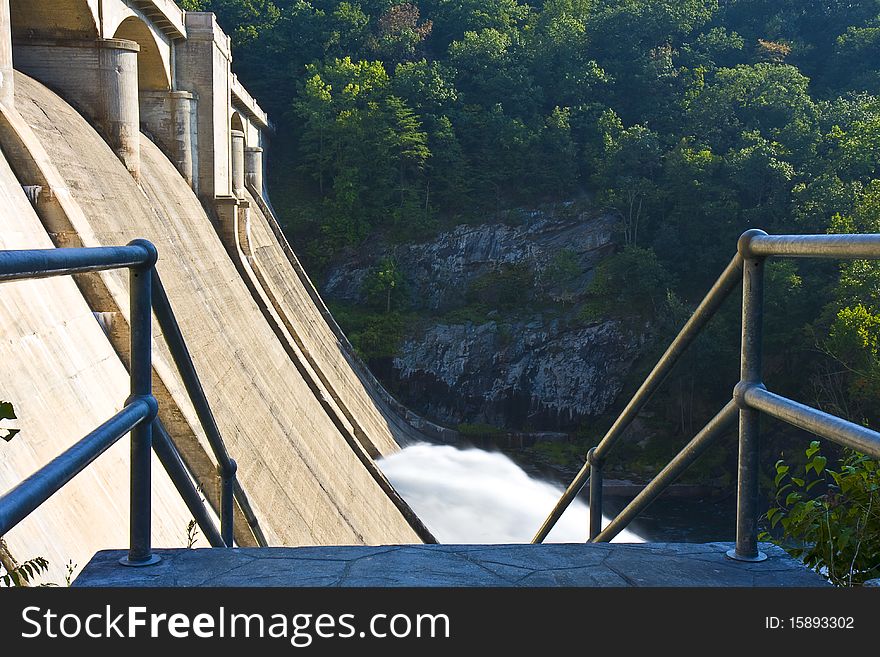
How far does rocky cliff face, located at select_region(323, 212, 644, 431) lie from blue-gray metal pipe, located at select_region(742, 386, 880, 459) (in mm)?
27133

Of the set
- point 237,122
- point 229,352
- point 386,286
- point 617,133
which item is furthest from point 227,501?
point 617,133

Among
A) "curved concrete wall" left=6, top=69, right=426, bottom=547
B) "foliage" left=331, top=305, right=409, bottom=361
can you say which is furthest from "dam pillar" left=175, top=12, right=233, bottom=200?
"foliage" left=331, top=305, right=409, bottom=361

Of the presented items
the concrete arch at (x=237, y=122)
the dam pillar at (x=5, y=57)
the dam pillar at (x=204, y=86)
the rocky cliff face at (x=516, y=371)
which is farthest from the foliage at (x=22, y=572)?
the rocky cliff face at (x=516, y=371)

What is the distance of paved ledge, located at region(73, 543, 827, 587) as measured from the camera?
2.36m

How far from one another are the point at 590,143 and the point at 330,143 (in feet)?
32.8

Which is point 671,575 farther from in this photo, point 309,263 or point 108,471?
point 309,263

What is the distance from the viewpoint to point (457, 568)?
2.51 meters

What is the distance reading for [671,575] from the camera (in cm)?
245

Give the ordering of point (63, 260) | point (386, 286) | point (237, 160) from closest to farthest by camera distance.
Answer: point (63, 260) → point (237, 160) → point (386, 286)

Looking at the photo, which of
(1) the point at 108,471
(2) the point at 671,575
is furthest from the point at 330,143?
(2) the point at 671,575

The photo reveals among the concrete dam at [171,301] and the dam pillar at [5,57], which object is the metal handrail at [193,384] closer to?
the concrete dam at [171,301]

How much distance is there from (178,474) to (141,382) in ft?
1.87

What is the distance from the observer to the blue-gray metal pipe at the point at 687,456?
102 inches

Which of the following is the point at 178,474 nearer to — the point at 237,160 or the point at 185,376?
the point at 185,376
